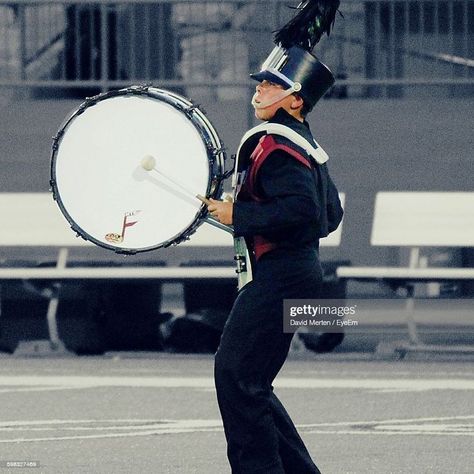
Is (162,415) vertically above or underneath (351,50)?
underneath

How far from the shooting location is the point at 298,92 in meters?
7.27

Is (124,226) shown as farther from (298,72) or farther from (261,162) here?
(298,72)

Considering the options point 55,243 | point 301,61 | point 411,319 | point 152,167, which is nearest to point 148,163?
point 152,167

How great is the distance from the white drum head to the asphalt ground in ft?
5.21

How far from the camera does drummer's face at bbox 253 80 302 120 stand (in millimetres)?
7262

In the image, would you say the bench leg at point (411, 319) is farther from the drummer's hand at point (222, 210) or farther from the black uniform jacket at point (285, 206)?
the drummer's hand at point (222, 210)

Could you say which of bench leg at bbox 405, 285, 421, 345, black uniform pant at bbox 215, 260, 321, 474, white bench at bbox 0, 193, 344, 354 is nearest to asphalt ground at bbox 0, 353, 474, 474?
bench leg at bbox 405, 285, 421, 345

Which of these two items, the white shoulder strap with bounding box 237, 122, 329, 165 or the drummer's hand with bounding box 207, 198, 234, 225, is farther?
the white shoulder strap with bounding box 237, 122, 329, 165

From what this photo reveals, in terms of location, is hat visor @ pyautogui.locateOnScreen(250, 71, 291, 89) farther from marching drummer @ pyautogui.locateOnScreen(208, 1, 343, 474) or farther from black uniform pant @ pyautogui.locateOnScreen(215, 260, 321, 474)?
black uniform pant @ pyautogui.locateOnScreen(215, 260, 321, 474)

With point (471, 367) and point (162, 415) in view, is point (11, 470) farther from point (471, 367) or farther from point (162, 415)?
point (471, 367)

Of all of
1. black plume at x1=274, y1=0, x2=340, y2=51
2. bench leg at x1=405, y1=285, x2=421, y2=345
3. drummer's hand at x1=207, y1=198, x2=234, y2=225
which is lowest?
bench leg at x1=405, y1=285, x2=421, y2=345

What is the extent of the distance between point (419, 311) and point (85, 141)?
723 cm

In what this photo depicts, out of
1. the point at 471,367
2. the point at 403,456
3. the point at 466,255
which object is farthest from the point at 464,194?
the point at 403,456

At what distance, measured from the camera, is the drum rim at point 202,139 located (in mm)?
7184
